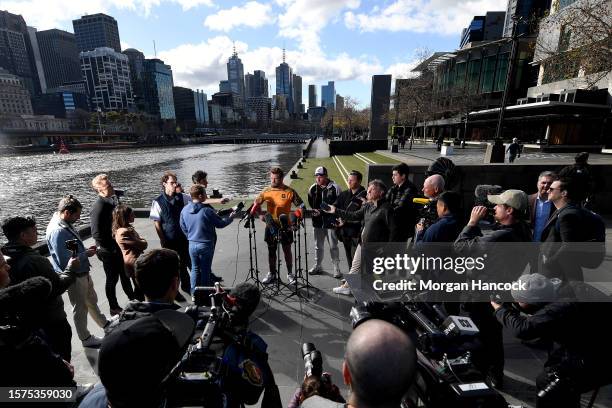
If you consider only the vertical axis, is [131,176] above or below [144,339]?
below

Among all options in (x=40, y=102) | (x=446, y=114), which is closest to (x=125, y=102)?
(x=40, y=102)

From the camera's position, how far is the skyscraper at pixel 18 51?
6860 inches

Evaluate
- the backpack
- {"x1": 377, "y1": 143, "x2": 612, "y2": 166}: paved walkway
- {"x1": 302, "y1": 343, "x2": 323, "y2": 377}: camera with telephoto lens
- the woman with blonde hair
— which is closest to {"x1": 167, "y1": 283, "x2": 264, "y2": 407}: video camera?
{"x1": 302, "y1": 343, "x2": 323, "y2": 377}: camera with telephoto lens

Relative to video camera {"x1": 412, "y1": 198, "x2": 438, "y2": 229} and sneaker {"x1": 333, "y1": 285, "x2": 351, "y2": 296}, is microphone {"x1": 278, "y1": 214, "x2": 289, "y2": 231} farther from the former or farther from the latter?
video camera {"x1": 412, "y1": 198, "x2": 438, "y2": 229}

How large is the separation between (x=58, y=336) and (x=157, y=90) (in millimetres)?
193689

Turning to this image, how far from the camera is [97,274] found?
581cm

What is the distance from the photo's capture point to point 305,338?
12.9ft

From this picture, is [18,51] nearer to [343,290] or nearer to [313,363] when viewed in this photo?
[343,290]

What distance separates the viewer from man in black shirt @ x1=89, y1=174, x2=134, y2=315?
4238 mm

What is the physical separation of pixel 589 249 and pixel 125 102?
197438mm

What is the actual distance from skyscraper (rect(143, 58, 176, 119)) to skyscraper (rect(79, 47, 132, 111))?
9358 millimetres

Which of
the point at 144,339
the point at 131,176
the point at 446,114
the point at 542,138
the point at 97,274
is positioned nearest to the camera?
the point at 144,339

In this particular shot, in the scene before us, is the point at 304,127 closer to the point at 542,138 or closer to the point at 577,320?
the point at 542,138

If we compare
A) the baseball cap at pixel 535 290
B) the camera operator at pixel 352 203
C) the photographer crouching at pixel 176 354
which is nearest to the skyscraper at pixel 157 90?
the camera operator at pixel 352 203
